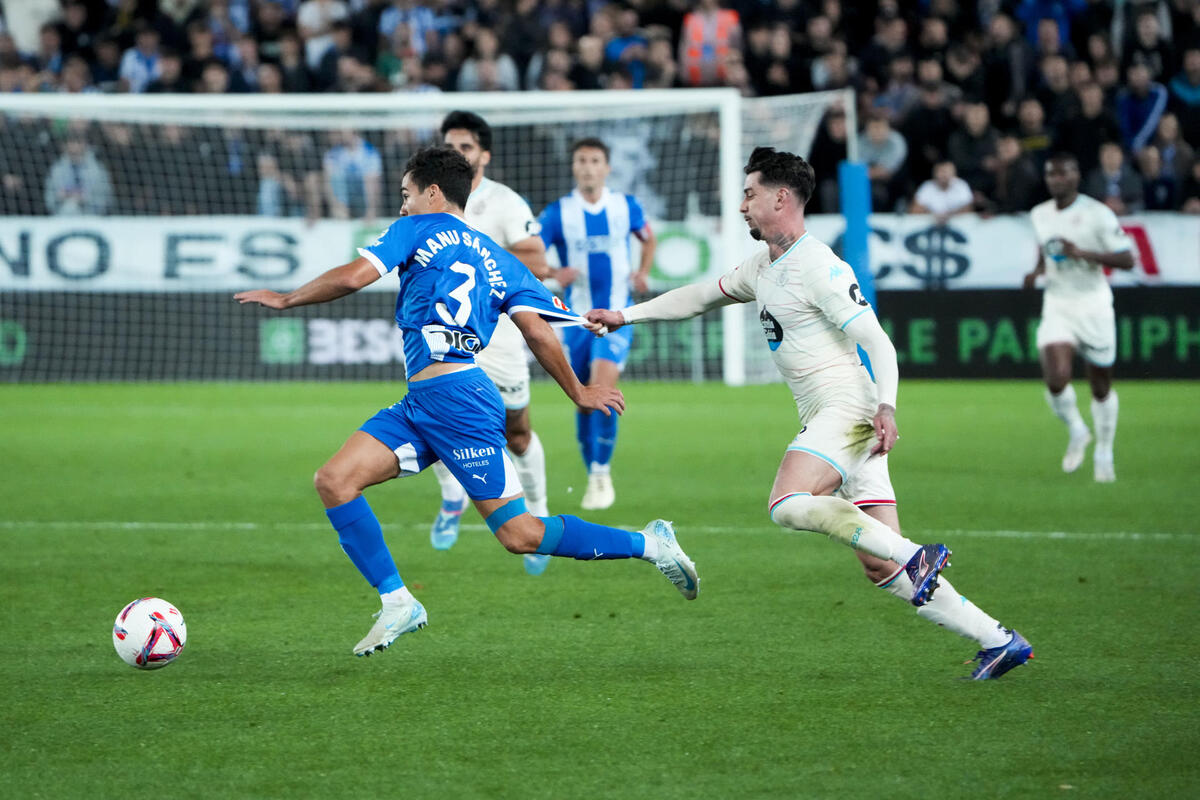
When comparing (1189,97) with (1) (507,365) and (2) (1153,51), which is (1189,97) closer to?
(2) (1153,51)

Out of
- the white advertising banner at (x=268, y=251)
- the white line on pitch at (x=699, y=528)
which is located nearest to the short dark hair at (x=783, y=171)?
the white line on pitch at (x=699, y=528)

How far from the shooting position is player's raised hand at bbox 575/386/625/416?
572 cm

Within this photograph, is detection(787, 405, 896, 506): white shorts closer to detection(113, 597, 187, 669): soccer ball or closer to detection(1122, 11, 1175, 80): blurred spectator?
detection(113, 597, 187, 669): soccer ball

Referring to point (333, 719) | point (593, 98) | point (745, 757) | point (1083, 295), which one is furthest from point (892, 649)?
point (593, 98)

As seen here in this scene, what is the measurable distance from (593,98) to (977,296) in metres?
4.87

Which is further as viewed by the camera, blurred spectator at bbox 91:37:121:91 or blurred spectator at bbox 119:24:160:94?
blurred spectator at bbox 91:37:121:91

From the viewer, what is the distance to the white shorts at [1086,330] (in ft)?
36.9

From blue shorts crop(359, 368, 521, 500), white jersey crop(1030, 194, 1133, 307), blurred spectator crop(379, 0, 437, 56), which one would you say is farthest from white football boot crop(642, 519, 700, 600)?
blurred spectator crop(379, 0, 437, 56)

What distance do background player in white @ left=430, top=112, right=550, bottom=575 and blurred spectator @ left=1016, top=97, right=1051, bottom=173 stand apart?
1045cm

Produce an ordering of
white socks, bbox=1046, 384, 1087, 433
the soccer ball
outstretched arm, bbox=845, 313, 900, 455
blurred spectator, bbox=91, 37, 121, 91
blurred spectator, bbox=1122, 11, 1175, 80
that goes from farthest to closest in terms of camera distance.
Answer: blurred spectator, bbox=91, 37, 121, 91, blurred spectator, bbox=1122, 11, 1175, 80, white socks, bbox=1046, 384, 1087, 433, the soccer ball, outstretched arm, bbox=845, 313, 900, 455

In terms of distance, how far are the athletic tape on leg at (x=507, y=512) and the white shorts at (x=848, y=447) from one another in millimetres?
1034

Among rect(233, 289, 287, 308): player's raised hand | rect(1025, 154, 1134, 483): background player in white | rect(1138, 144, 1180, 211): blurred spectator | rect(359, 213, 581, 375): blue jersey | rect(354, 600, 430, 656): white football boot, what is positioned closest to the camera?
rect(233, 289, 287, 308): player's raised hand

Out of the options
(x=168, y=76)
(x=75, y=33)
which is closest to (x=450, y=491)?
(x=168, y=76)

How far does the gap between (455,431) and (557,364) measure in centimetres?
44
